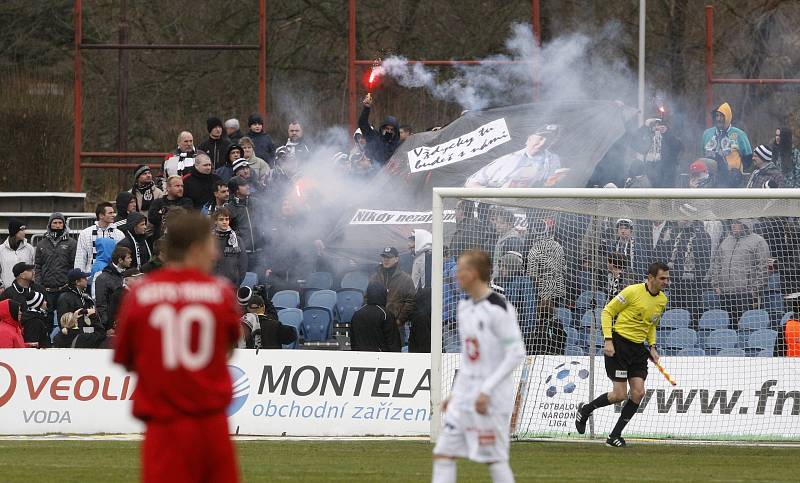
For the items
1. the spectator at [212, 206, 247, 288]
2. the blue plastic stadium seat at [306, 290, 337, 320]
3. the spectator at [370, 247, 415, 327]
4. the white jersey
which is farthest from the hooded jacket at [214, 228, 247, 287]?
the white jersey

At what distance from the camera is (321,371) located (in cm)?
1506

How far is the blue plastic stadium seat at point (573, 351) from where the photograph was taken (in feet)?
48.6

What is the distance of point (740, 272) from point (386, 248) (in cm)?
435

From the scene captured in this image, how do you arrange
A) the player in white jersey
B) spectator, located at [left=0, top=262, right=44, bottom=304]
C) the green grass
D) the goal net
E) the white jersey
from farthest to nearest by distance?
spectator, located at [left=0, top=262, right=44, bottom=304]
the goal net
the green grass
the white jersey
the player in white jersey

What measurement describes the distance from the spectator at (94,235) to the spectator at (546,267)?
18.3 ft

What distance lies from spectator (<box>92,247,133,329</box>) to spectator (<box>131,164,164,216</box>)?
91.8 inches

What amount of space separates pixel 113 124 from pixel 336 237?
1251 centimetres

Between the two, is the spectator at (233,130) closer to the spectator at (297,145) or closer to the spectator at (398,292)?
the spectator at (297,145)

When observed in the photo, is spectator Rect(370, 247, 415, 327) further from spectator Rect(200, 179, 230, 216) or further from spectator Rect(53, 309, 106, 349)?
spectator Rect(53, 309, 106, 349)

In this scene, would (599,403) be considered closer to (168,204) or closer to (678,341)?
(678,341)

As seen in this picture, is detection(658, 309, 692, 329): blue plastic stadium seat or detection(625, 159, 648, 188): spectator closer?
detection(658, 309, 692, 329): blue plastic stadium seat

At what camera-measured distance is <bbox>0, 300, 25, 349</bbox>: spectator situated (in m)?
15.6

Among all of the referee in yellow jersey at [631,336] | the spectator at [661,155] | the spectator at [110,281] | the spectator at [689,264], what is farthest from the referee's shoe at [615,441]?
the spectator at [110,281]

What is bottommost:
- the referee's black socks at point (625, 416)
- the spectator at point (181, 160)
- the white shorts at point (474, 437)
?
the referee's black socks at point (625, 416)
